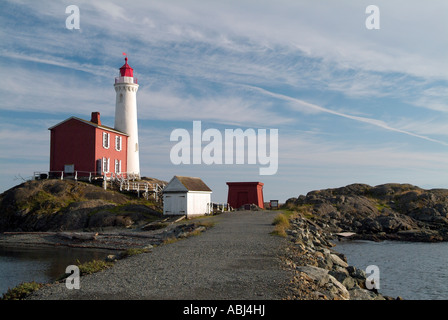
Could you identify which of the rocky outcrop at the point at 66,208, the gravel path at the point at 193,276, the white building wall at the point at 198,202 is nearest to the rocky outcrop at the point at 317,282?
the gravel path at the point at 193,276

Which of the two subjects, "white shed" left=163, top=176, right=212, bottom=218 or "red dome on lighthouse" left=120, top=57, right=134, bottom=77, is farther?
"red dome on lighthouse" left=120, top=57, right=134, bottom=77

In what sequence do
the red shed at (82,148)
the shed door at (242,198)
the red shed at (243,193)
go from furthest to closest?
the shed door at (242,198) → the red shed at (243,193) → the red shed at (82,148)

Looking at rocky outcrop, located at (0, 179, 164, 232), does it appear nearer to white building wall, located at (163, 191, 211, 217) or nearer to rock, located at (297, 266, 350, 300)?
white building wall, located at (163, 191, 211, 217)

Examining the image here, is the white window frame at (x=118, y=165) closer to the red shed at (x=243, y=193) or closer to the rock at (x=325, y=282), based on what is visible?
the red shed at (x=243, y=193)

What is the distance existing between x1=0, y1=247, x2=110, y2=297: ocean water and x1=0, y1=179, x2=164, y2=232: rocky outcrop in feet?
20.2

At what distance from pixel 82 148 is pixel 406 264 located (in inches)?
1180

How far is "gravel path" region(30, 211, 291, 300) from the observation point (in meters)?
8.97

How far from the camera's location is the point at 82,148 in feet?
132

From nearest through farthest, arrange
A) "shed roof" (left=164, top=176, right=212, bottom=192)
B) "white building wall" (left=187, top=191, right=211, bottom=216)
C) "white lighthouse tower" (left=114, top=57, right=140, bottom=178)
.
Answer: "shed roof" (left=164, top=176, right=212, bottom=192)
"white building wall" (left=187, top=191, right=211, bottom=216)
"white lighthouse tower" (left=114, top=57, right=140, bottom=178)

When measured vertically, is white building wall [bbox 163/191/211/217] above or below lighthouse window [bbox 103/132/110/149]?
below

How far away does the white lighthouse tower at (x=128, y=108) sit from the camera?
147ft

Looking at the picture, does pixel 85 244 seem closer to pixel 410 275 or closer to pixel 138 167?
pixel 410 275

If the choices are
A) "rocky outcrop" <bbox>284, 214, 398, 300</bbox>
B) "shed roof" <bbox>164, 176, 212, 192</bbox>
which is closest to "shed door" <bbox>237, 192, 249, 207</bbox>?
"shed roof" <bbox>164, 176, 212, 192</bbox>

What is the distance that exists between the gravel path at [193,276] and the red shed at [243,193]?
1031 inches
